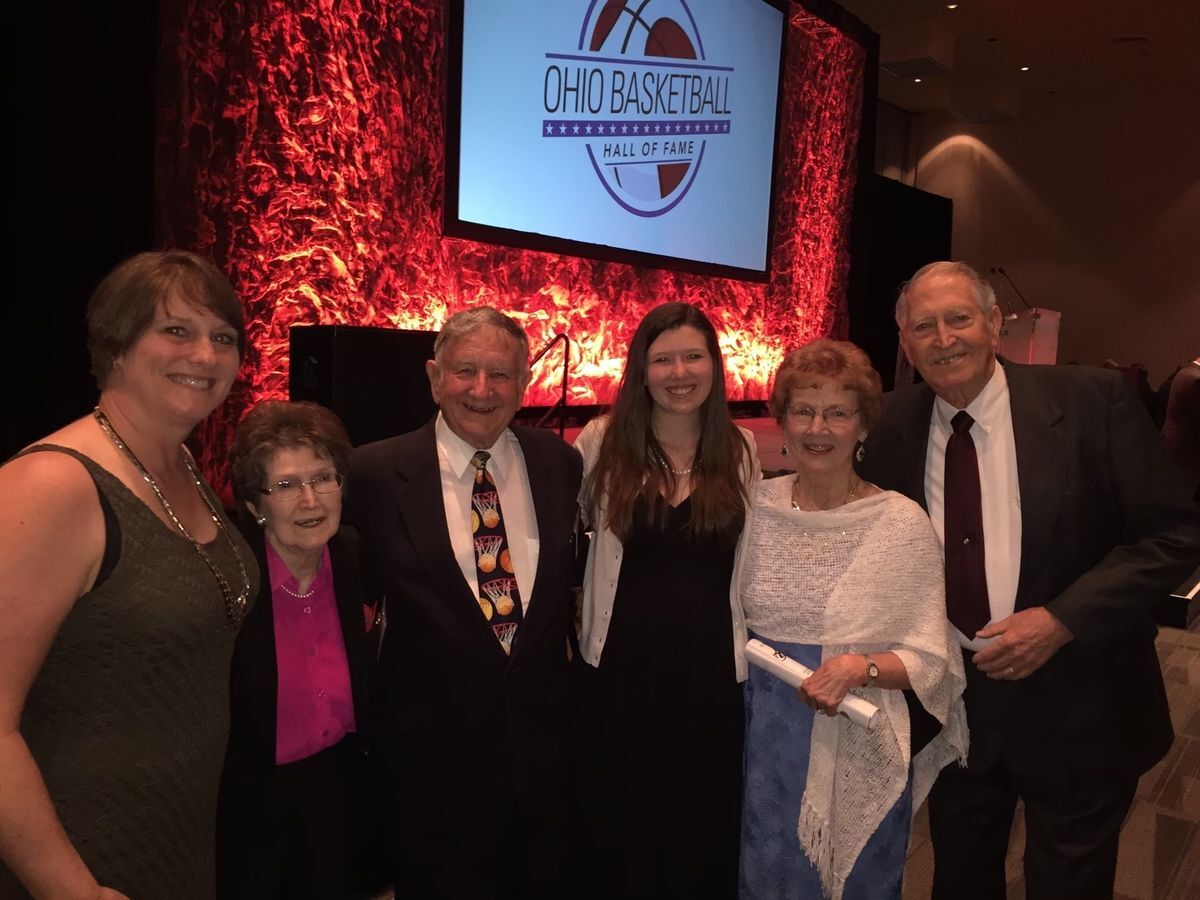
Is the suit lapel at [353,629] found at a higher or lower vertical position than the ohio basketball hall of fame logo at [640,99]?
lower

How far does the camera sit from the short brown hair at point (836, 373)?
1.99 metres

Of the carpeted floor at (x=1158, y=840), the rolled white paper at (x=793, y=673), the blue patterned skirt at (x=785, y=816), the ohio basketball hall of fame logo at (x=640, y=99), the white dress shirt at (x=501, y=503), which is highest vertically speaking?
the ohio basketball hall of fame logo at (x=640, y=99)

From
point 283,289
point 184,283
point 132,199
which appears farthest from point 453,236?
point 184,283

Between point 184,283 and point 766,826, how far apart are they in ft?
5.65

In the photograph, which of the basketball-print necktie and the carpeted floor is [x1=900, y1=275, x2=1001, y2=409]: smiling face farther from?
the carpeted floor

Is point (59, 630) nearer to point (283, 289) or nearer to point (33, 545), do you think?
point (33, 545)

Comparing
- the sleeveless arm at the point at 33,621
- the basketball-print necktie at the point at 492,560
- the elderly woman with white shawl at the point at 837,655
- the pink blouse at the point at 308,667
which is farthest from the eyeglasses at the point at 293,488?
the elderly woman with white shawl at the point at 837,655

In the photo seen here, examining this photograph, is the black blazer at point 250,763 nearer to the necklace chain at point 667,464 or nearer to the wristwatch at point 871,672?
the necklace chain at point 667,464

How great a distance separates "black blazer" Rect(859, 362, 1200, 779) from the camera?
1.91m

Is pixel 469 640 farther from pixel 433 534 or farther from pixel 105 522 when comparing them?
pixel 105 522

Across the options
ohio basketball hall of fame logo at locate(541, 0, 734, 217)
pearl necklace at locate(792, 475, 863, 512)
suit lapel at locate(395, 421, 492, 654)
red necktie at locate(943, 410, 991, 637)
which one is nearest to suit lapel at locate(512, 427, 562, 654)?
suit lapel at locate(395, 421, 492, 654)

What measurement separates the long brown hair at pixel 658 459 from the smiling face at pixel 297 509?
0.72 m

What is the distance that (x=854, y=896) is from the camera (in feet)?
6.39

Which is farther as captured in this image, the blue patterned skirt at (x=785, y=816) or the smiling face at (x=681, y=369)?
the smiling face at (x=681, y=369)
